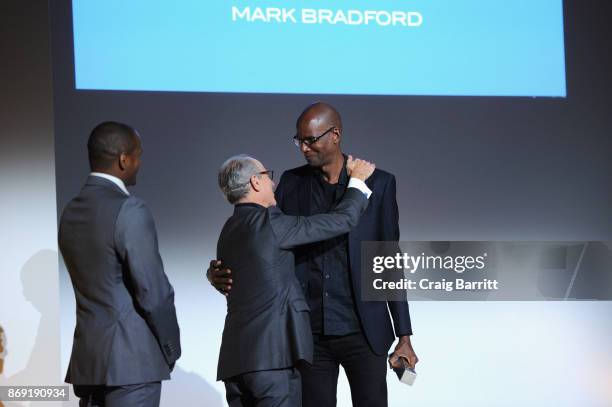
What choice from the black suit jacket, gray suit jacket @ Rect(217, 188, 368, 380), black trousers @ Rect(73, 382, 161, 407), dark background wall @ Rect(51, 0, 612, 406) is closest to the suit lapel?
the black suit jacket

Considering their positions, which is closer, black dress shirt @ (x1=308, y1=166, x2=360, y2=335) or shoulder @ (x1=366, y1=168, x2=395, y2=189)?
black dress shirt @ (x1=308, y1=166, x2=360, y2=335)

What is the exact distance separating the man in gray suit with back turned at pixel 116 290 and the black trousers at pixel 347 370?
1.77ft

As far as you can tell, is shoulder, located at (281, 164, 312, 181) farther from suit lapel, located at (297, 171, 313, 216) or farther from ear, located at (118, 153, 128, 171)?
ear, located at (118, 153, 128, 171)

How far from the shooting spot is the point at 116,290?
212cm

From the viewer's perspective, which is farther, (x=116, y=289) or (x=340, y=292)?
(x=340, y=292)

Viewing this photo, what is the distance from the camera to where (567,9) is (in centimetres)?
394

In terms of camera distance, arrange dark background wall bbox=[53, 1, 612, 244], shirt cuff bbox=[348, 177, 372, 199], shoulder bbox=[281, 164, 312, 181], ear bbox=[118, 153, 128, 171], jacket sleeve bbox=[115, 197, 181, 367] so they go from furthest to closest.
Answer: dark background wall bbox=[53, 1, 612, 244]
shoulder bbox=[281, 164, 312, 181]
shirt cuff bbox=[348, 177, 372, 199]
ear bbox=[118, 153, 128, 171]
jacket sleeve bbox=[115, 197, 181, 367]

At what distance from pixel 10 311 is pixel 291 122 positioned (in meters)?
1.68

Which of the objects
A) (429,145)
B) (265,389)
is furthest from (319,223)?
(429,145)

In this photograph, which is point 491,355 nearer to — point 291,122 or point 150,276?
point 291,122

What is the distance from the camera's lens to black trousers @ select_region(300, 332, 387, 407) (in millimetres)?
2496

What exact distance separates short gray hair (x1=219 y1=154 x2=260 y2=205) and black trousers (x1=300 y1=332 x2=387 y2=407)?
1.84 feet

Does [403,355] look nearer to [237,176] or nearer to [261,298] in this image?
[261,298]

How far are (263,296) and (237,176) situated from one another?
37 cm
